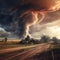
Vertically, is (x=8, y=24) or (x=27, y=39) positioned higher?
(x=8, y=24)

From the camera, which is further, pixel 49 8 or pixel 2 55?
pixel 49 8

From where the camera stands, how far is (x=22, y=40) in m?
3.22

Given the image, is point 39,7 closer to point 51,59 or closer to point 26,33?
point 26,33

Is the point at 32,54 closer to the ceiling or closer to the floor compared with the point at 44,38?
closer to the floor

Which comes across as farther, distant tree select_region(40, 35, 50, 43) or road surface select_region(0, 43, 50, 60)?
distant tree select_region(40, 35, 50, 43)

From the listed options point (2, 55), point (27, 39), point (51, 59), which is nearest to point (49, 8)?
point (27, 39)

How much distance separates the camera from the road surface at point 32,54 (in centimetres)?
313

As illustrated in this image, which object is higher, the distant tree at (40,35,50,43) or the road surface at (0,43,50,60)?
the distant tree at (40,35,50,43)

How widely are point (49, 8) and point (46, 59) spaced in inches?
34.7

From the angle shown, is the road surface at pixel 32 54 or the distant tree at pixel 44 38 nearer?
the road surface at pixel 32 54

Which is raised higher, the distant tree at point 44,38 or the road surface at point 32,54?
the distant tree at point 44,38

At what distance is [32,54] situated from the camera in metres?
3.19

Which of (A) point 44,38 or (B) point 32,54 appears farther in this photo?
(A) point 44,38

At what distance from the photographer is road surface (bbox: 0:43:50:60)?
313 centimetres
